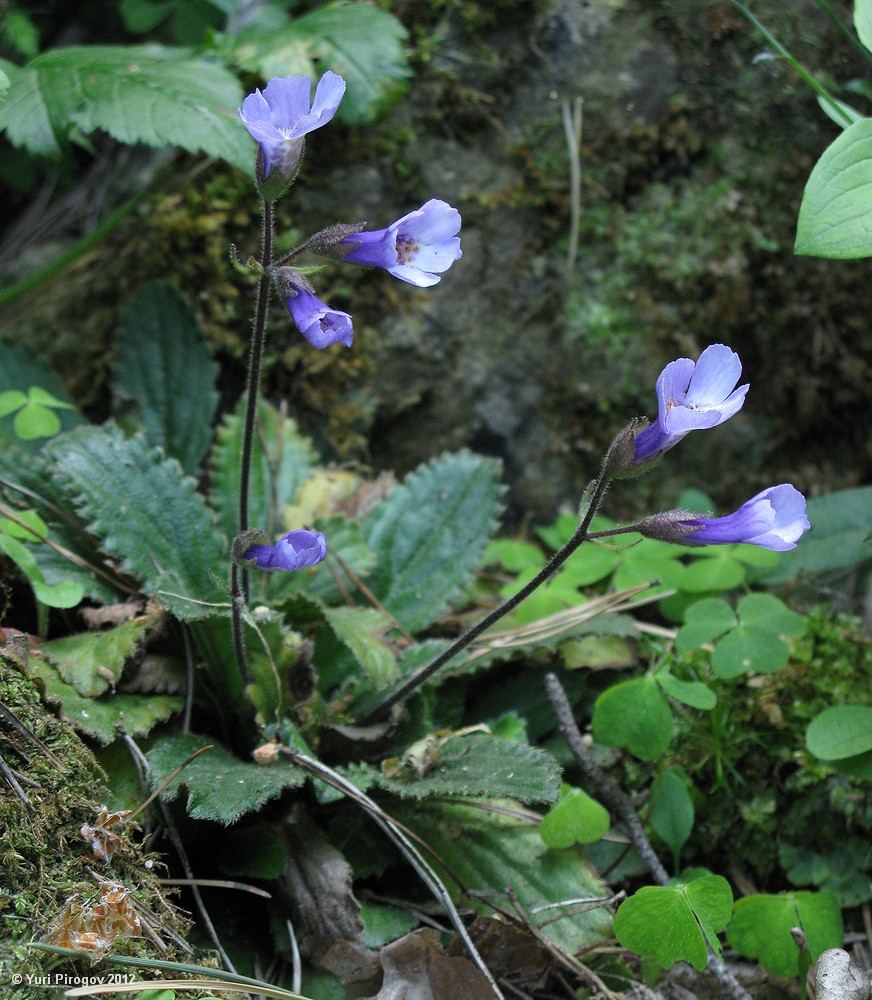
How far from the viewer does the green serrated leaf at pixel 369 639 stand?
1.90 metres

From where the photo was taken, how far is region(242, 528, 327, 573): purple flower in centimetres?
153

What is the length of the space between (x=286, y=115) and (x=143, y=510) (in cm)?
107

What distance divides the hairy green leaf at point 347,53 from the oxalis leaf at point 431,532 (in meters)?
1.12

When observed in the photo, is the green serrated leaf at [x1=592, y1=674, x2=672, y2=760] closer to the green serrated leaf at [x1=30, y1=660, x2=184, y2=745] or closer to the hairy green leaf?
the green serrated leaf at [x1=30, y1=660, x2=184, y2=745]

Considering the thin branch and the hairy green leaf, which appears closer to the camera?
the thin branch

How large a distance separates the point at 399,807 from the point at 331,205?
6.16 ft

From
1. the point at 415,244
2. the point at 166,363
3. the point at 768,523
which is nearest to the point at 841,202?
the point at 768,523

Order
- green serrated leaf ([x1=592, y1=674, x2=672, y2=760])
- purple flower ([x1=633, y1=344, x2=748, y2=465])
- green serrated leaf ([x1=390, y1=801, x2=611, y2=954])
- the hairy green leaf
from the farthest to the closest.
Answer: the hairy green leaf, green serrated leaf ([x1=592, y1=674, x2=672, y2=760]), green serrated leaf ([x1=390, y1=801, x2=611, y2=954]), purple flower ([x1=633, y1=344, x2=748, y2=465])

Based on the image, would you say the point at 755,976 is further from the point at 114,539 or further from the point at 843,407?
the point at 843,407

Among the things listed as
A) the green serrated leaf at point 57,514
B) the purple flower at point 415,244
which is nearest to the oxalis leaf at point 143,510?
the green serrated leaf at point 57,514

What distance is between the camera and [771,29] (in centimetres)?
308

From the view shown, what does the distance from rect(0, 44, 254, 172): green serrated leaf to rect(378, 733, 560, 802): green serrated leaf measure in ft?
4.97

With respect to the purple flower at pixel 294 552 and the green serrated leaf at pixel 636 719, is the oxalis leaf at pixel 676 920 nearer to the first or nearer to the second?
the green serrated leaf at pixel 636 719

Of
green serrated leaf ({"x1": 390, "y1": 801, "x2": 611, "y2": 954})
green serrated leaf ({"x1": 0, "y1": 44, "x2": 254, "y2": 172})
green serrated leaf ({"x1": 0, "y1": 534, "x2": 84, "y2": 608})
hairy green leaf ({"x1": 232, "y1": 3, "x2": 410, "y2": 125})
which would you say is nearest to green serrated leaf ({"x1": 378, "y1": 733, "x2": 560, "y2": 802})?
green serrated leaf ({"x1": 390, "y1": 801, "x2": 611, "y2": 954})
